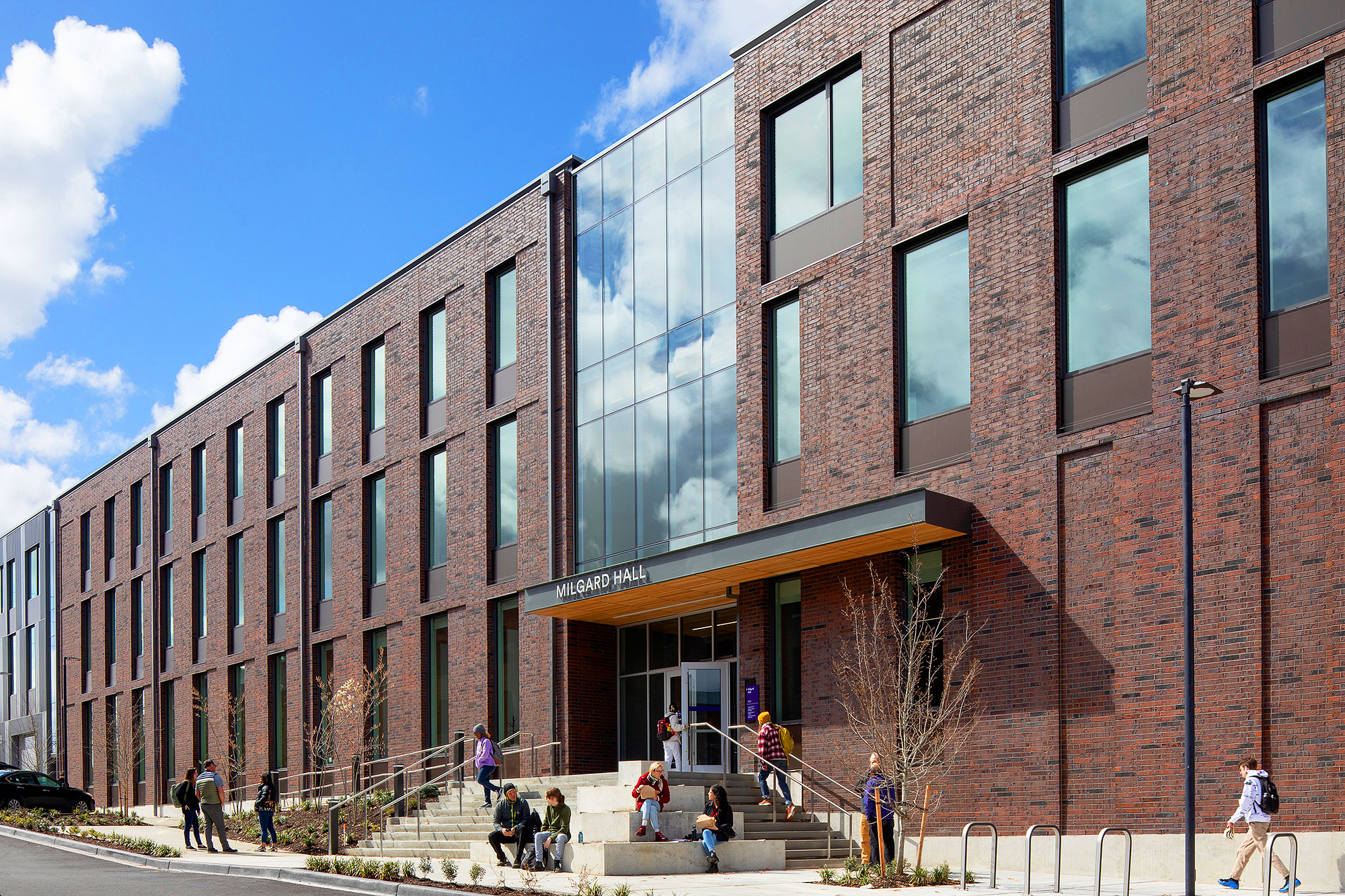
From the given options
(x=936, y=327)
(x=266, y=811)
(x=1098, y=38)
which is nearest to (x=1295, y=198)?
(x=1098, y=38)

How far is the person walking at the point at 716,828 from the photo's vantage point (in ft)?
67.7

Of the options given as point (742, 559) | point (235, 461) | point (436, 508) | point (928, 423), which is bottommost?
point (742, 559)

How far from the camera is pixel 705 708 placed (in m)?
27.9

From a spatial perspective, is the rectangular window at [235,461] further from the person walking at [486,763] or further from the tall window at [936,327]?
the tall window at [936,327]

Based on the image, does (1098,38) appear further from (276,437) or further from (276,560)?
(276,560)

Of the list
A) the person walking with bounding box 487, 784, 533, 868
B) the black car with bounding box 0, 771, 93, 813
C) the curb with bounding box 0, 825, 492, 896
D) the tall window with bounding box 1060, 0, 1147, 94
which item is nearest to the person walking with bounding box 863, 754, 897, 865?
the person walking with bounding box 487, 784, 533, 868

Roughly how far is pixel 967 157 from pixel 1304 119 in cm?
566

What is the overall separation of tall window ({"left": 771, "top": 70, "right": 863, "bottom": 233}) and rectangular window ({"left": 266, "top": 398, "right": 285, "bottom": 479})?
22.8 metres

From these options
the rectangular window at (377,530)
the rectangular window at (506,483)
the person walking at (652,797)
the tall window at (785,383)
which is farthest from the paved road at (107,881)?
the rectangular window at (377,530)

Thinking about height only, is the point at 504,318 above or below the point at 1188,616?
above

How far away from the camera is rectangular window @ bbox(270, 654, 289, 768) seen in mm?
41875

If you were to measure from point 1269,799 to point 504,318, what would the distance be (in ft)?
73.1

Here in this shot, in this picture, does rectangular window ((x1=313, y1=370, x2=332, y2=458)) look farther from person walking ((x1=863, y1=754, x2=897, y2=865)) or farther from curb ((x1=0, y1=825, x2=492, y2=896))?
person walking ((x1=863, y1=754, x2=897, y2=865))

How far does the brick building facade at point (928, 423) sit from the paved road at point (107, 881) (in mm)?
9443
